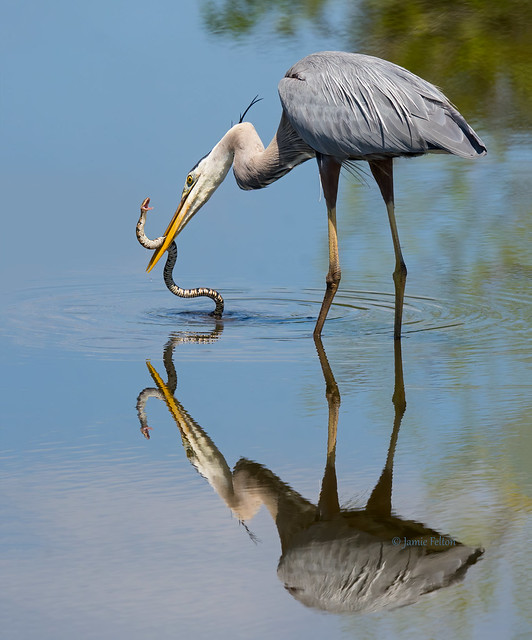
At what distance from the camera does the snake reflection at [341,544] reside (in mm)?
3904

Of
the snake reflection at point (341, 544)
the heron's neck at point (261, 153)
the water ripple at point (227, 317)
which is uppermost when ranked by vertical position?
the heron's neck at point (261, 153)

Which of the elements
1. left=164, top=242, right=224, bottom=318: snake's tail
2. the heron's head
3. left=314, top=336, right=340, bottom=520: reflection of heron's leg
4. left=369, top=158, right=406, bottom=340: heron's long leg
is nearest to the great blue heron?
left=369, top=158, right=406, bottom=340: heron's long leg

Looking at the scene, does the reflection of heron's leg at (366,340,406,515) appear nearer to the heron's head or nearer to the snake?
the snake

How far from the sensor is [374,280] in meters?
9.23

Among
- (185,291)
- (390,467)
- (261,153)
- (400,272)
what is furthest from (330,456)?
(261,153)

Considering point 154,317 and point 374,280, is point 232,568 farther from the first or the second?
point 374,280

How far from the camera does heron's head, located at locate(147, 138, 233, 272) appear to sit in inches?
358

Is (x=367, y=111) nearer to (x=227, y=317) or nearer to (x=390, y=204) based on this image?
(x=390, y=204)

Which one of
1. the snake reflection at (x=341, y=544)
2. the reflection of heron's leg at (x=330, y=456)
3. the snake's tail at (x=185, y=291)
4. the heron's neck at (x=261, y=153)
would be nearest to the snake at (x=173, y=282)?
the snake's tail at (x=185, y=291)

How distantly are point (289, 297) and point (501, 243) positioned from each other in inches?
79.9

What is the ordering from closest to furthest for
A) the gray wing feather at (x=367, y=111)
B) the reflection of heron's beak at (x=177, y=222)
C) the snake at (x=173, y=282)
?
the gray wing feather at (x=367, y=111) → the snake at (x=173, y=282) → the reflection of heron's beak at (x=177, y=222)

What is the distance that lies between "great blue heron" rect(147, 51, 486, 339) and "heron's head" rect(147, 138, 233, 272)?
0.74 m

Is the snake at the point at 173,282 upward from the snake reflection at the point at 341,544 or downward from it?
downward

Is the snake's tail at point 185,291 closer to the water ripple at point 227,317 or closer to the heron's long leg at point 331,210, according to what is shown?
the water ripple at point 227,317
